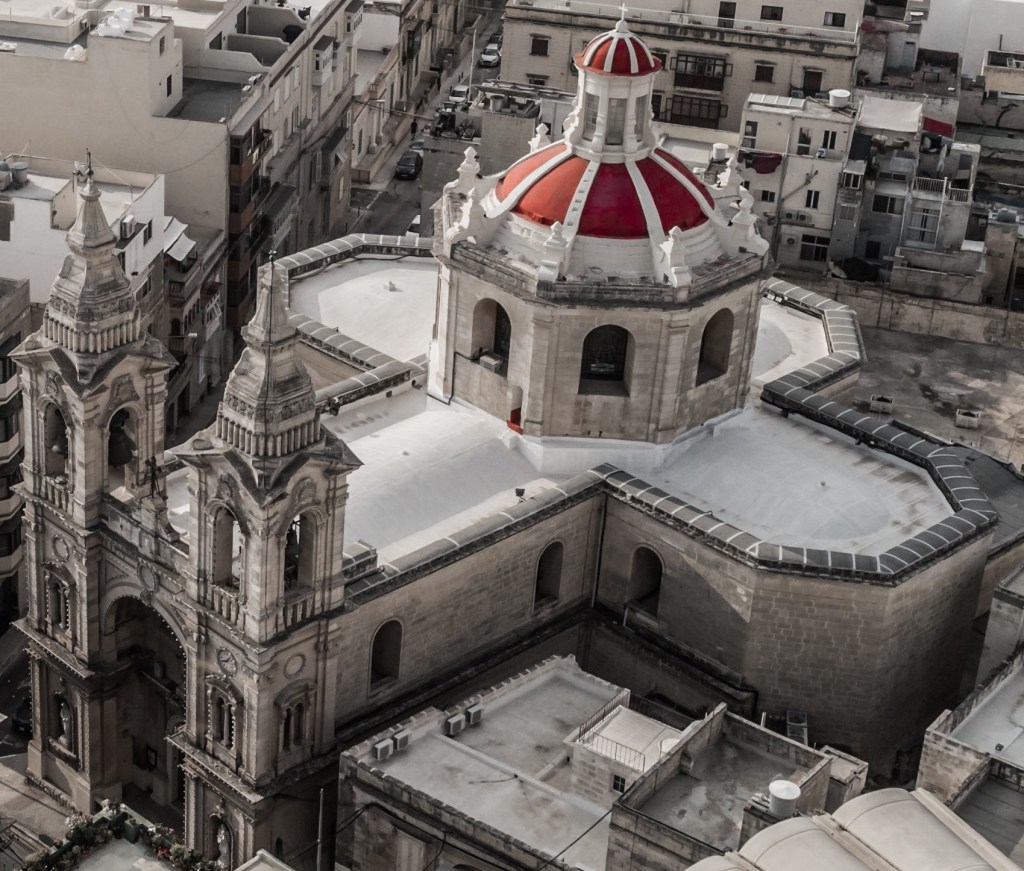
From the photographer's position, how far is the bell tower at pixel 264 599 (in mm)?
92812

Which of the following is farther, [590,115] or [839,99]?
[839,99]

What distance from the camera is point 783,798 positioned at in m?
86.6

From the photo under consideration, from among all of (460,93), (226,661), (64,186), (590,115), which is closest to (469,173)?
(590,115)

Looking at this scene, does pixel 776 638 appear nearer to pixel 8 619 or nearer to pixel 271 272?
pixel 271 272

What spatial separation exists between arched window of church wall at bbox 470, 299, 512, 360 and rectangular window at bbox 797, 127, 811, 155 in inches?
2056

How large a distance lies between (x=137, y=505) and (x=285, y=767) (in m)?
13.5

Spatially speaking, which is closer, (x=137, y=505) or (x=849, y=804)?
(x=849, y=804)

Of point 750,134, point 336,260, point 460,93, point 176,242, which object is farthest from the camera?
point 460,93

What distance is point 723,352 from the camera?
112 m

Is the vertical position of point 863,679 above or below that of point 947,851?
below

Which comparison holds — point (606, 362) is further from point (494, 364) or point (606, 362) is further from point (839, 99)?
point (839, 99)

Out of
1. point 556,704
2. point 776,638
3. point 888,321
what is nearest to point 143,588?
point 556,704

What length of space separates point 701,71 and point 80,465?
79.9m

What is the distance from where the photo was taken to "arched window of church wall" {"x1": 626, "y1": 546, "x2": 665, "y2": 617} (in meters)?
110
